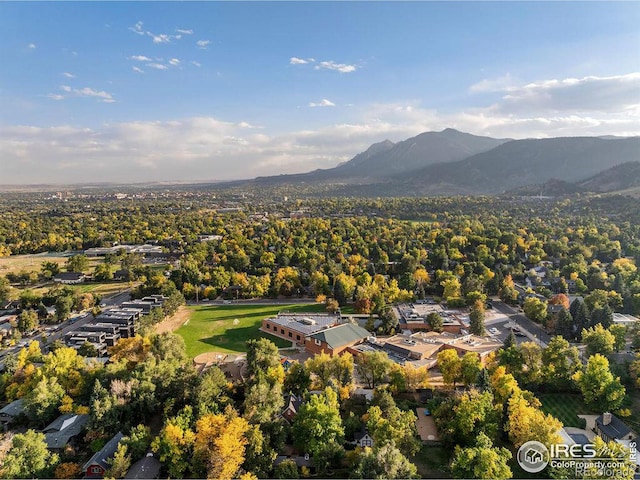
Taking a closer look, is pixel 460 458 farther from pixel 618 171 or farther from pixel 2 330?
pixel 618 171

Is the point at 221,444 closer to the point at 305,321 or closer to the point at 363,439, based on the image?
the point at 363,439

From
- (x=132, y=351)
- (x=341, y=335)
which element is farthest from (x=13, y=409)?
(x=341, y=335)

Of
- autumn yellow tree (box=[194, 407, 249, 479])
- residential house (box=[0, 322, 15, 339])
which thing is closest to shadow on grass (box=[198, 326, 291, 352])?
autumn yellow tree (box=[194, 407, 249, 479])

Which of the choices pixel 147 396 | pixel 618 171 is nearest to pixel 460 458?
pixel 147 396

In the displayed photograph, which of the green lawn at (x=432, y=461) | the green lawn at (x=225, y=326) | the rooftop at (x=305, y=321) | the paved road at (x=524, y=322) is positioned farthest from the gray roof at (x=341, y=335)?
the paved road at (x=524, y=322)

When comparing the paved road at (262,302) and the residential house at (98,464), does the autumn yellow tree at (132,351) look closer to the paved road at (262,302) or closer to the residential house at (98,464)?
the residential house at (98,464)

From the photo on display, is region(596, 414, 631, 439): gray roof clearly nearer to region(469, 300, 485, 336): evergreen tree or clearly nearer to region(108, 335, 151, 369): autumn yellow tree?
region(469, 300, 485, 336): evergreen tree
